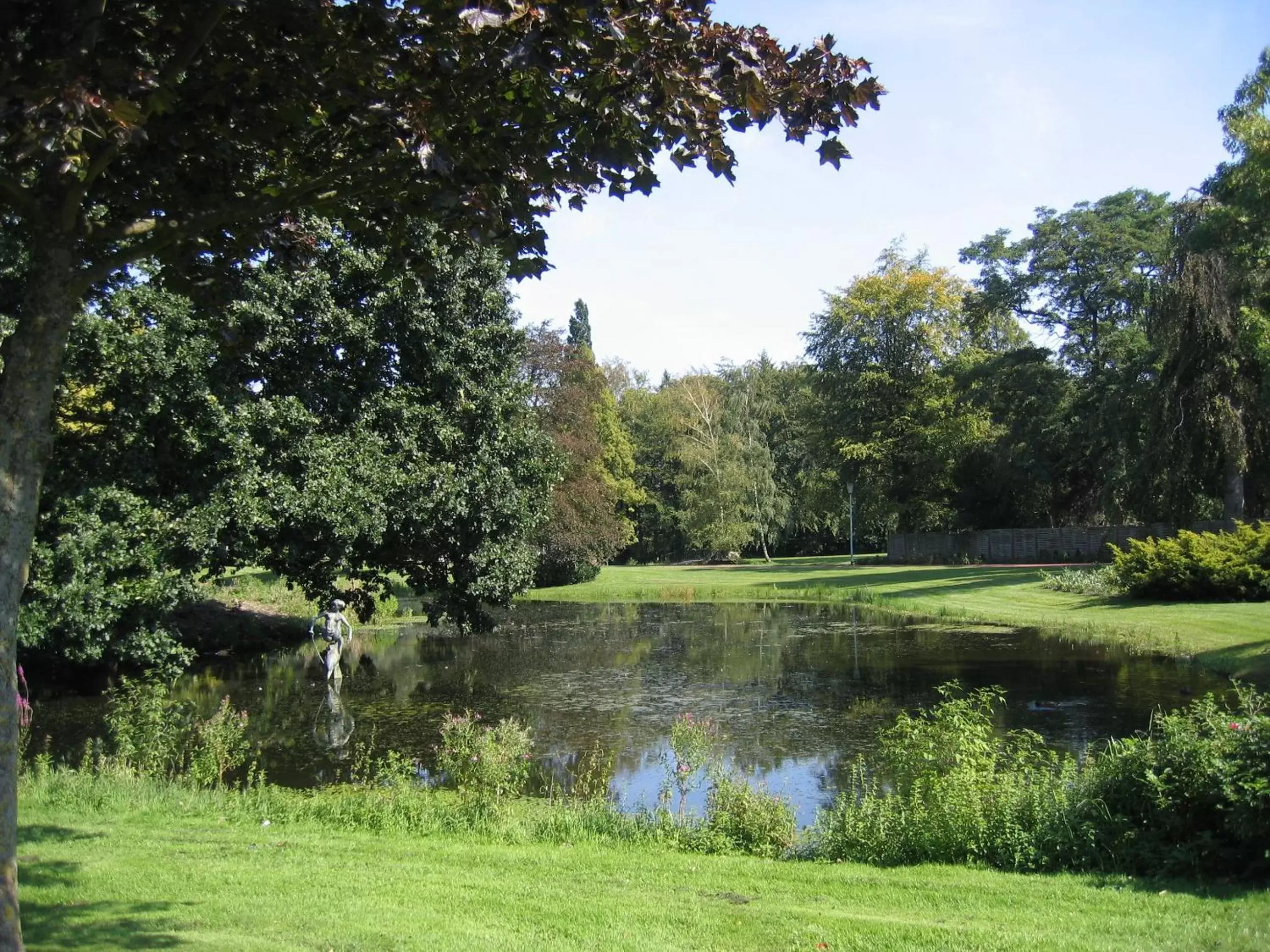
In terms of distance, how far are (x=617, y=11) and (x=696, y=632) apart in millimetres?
25397

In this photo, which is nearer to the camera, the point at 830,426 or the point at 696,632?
the point at 696,632

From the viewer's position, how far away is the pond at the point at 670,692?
45.0 ft

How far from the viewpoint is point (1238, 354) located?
1288 inches

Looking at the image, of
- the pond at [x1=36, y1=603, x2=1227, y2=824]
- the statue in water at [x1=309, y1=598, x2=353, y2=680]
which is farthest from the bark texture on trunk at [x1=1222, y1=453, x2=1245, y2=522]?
the statue in water at [x1=309, y1=598, x2=353, y2=680]

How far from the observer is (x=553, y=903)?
627 centimetres

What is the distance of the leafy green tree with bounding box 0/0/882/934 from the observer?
4227 mm

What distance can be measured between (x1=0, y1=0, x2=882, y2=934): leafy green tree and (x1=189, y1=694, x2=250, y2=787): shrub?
737cm

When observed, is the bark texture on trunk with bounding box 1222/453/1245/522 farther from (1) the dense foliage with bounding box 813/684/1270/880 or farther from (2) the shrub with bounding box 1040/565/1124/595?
(1) the dense foliage with bounding box 813/684/1270/880

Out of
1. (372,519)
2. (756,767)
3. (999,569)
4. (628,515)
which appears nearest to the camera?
(756,767)

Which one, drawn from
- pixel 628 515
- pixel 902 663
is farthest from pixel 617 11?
pixel 628 515

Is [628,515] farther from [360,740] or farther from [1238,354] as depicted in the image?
[360,740]

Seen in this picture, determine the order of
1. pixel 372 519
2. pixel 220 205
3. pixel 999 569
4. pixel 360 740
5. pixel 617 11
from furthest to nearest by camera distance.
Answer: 1. pixel 999 569
2. pixel 372 519
3. pixel 360 740
4. pixel 220 205
5. pixel 617 11

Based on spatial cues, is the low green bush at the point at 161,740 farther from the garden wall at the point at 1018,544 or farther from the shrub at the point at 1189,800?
the garden wall at the point at 1018,544

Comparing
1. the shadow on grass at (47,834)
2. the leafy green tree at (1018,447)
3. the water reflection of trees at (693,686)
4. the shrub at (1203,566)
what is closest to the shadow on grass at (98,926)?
the shadow on grass at (47,834)
